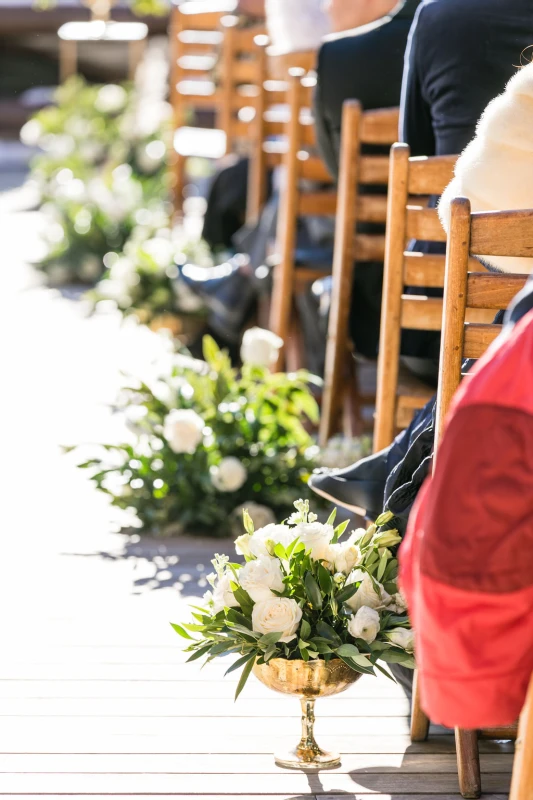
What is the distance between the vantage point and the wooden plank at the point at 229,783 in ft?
6.21

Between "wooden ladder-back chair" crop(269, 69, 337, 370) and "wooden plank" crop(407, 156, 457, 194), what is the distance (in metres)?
1.58

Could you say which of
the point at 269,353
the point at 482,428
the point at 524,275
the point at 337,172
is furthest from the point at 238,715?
the point at 337,172

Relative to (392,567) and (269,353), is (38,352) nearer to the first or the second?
(269,353)

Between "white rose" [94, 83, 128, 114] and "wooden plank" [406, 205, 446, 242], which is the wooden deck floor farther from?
"white rose" [94, 83, 128, 114]

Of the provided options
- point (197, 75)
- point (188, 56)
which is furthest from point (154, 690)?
point (188, 56)

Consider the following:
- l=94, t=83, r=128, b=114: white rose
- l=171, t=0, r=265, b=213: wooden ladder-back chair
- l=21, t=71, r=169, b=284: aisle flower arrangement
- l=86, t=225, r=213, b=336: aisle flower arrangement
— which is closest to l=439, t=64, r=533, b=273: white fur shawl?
l=86, t=225, r=213, b=336: aisle flower arrangement

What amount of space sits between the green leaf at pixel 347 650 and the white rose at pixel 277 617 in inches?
2.7

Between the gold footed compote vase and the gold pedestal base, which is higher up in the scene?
the gold footed compote vase

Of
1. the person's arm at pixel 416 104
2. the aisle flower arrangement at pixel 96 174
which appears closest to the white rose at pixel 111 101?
the aisle flower arrangement at pixel 96 174

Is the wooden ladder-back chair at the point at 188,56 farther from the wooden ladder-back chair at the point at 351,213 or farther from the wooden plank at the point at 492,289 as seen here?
the wooden plank at the point at 492,289

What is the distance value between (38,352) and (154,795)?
4.14 metres

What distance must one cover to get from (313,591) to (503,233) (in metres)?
0.59

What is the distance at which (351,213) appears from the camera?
350cm

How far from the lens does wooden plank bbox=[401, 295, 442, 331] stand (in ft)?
8.64
